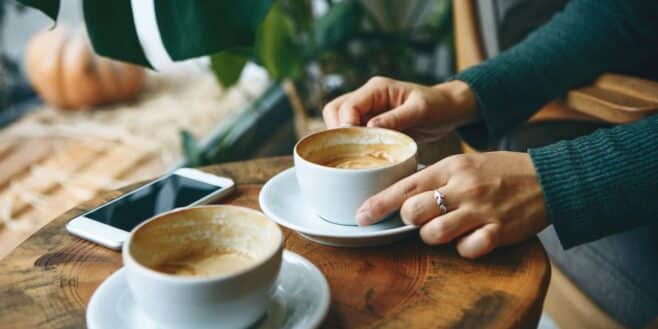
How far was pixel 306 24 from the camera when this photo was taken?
2008mm

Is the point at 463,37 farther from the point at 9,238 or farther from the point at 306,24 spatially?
the point at 9,238

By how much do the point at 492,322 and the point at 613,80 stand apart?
0.62 meters

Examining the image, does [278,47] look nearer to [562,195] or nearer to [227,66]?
[227,66]

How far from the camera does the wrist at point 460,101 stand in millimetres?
946

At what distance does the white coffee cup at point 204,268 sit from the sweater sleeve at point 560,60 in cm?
53

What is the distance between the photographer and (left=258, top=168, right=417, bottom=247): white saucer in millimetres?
661

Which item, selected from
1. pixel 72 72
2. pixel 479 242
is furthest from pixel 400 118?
pixel 72 72

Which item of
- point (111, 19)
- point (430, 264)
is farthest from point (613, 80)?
point (111, 19)

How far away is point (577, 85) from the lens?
42.4 inches

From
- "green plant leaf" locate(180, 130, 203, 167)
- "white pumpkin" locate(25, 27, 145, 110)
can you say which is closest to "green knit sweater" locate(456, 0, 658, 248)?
"green plant leaf" locate(180, 130, 203, 167)

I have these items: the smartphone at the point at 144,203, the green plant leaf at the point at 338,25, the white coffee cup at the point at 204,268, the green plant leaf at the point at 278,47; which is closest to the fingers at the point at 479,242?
the white coffee cup at the point at 204,268

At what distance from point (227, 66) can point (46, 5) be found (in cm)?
68

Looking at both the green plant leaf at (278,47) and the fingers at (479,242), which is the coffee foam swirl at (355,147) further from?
the green plant leaf at (278,47)

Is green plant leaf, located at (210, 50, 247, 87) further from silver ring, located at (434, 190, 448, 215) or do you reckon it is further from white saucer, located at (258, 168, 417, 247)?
silver ring, located at (434, 190, 448, 215)
